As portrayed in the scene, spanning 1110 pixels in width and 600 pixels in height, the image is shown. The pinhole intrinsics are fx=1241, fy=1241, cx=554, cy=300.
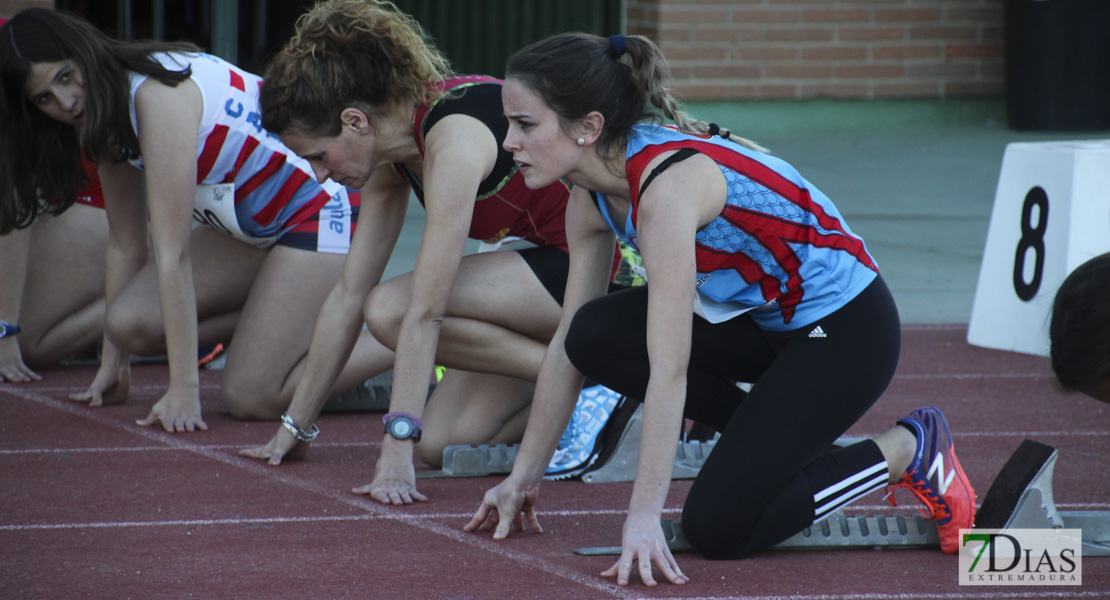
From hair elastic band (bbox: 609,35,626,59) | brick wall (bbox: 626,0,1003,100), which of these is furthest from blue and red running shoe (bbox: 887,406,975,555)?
brick wall (bbox: 626,0,1003,100)

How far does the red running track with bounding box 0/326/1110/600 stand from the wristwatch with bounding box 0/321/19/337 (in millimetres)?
272

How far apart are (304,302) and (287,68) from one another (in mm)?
1174

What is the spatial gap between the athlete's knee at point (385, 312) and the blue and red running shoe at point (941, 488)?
1.38 meters

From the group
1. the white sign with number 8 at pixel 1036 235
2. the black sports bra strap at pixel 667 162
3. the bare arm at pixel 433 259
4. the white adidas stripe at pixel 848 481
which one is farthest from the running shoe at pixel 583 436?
the white sign with number 8 at pixel 1036 235

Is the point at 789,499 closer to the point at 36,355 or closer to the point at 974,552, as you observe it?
the point at 974,552

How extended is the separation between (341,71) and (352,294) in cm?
68

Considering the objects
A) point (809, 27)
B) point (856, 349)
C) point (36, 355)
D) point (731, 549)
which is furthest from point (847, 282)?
point (809, 27)

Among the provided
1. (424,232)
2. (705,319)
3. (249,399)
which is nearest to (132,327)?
(249,399)

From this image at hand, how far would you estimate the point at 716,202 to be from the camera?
2.61m

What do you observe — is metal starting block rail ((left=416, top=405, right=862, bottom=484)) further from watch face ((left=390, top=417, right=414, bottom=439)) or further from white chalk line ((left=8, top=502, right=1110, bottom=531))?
watch face ((left=390, top=417, right=414, bottom=439))

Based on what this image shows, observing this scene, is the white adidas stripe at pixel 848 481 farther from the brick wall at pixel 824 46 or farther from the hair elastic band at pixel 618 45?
the brick wall at pixel 824 46

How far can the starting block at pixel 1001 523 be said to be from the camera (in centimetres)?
282

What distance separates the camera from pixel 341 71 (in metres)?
3.10

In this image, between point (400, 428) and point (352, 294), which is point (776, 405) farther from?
point (352, 294)
